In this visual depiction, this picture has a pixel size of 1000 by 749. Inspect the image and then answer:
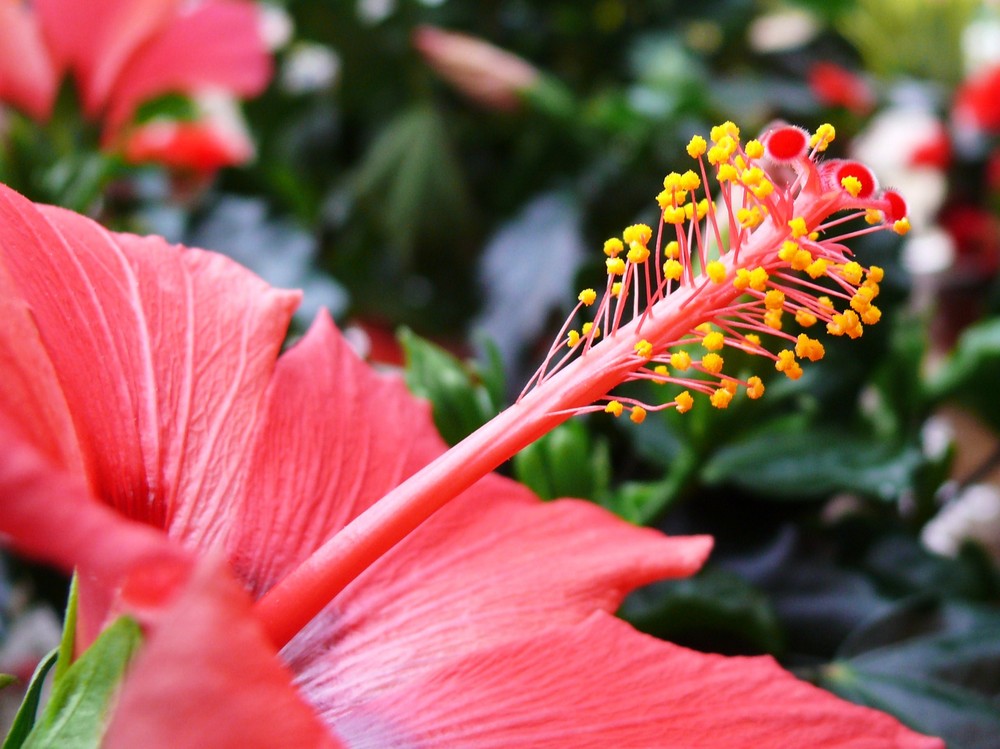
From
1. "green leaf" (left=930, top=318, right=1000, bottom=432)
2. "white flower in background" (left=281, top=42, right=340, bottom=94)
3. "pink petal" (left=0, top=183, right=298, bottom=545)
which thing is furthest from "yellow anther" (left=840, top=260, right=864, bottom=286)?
"white flower in background" (left=281, top=42, right=340, bottom=94)

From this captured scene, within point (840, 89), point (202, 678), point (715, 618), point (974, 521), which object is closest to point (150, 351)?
point (202, 678)

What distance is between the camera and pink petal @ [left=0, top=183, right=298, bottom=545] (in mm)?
301

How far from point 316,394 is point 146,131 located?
29.9 inches

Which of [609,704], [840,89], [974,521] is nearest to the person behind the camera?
→ [609,704]

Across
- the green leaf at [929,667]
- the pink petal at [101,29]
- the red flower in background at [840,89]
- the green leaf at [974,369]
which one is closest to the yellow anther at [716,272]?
the green leaf at [929,667]

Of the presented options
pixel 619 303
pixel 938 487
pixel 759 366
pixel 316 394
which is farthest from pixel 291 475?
pixel 938 487

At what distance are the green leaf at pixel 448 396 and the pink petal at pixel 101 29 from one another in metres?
0.36

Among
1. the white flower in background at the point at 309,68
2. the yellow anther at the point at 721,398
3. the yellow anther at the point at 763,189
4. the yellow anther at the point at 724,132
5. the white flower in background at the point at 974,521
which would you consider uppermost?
the white flower in background at the point at 309,68

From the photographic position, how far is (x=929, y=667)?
1.63 feet

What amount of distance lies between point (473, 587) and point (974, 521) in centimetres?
67

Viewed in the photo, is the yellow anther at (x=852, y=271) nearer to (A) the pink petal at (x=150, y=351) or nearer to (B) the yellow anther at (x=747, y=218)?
(B) the yellow anther at (x=747, y=218)

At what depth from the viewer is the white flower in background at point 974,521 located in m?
0.81

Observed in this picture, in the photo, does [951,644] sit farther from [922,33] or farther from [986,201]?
[922,33]

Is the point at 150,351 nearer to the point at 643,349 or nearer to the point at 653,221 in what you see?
the point at 643,349
